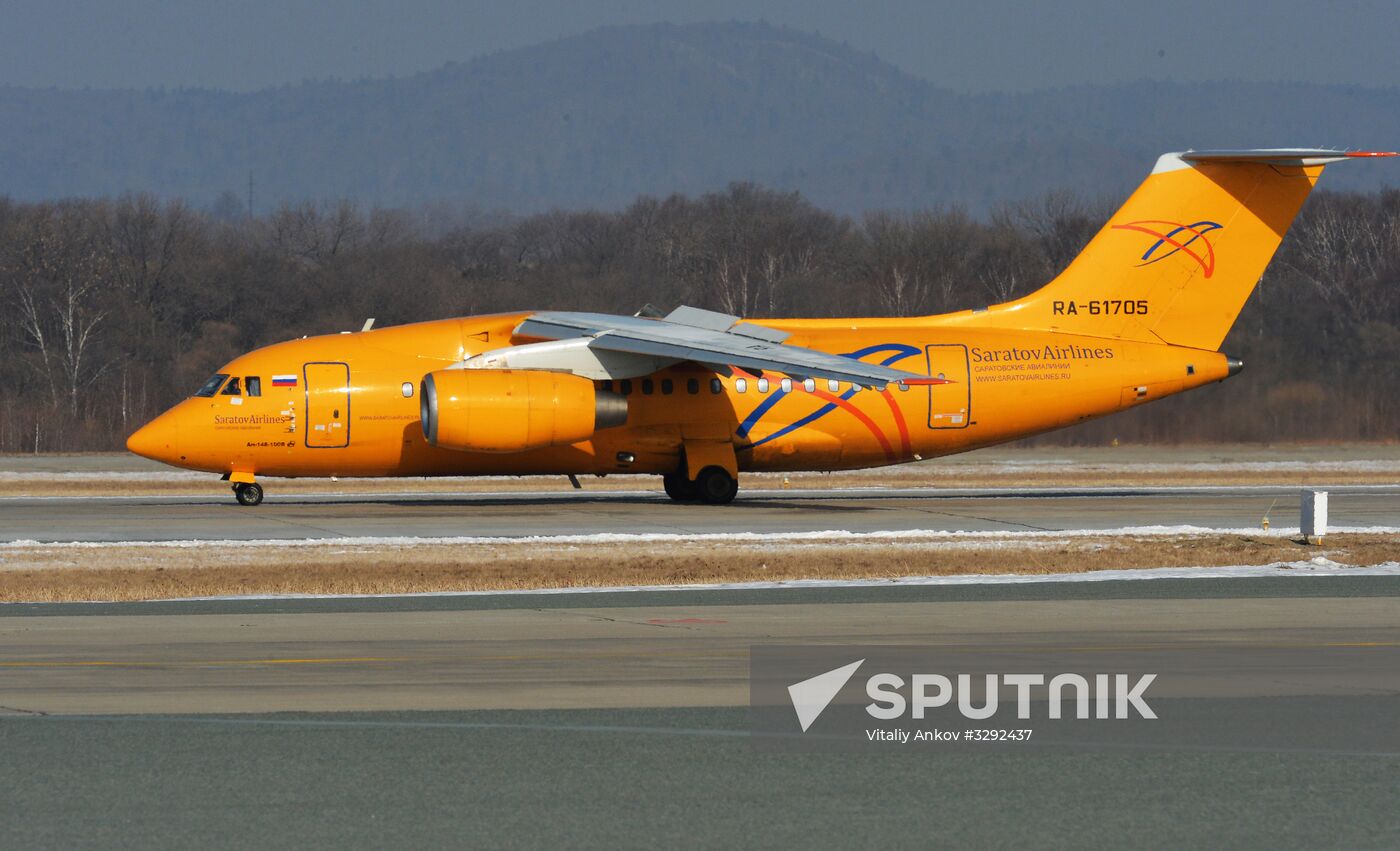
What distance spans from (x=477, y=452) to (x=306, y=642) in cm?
1550

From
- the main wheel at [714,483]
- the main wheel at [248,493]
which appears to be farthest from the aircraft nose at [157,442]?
the main wheel at [714,483]

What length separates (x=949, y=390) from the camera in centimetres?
3178

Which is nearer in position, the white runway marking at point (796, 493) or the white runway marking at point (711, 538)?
Result: the white runway marking at point (711, 538)

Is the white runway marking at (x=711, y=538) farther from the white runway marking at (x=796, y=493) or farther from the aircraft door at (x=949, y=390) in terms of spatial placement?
the white runway marking at (x=796, y=493)

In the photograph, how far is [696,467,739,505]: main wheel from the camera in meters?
31.6

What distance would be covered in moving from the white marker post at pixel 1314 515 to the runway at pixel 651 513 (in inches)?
123

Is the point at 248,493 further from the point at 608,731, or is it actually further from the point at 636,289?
the point at 636,289

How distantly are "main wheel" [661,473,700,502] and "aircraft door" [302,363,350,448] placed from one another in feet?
19.7

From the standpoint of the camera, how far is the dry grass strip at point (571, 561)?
1950cm

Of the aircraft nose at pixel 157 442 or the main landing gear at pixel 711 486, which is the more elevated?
the aircraft nose at pixel 157 442

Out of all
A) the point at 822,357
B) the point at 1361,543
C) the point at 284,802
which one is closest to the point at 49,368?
the point at 822,357

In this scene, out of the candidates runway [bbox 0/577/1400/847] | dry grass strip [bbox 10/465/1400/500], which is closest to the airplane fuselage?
dry grass strip [bbox 10/465/1400/500]

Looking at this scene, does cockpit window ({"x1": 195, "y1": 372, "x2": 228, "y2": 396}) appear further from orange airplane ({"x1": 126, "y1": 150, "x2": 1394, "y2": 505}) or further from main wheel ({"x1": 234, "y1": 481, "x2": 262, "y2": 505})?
main wheel ({"x1": 234, "y1": 481, "x2": 262, "y2": 505})

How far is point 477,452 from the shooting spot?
1190 inches
